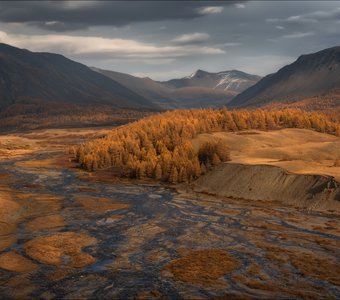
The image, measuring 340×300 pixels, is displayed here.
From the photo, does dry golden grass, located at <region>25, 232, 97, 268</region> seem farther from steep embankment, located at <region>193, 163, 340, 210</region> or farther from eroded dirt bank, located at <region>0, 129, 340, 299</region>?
steep embankment, located at <region>193, 163, 340, 210</region>

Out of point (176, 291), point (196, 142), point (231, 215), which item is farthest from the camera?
point (196, 142)

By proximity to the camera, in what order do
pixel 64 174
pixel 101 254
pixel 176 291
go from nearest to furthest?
pixel 176 291 < pixel 101 254 < pixel 64 174

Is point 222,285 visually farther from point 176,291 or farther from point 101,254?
point 101,254

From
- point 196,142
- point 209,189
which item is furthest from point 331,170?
point 196,142

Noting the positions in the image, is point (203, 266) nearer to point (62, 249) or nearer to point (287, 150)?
point (62, 249)

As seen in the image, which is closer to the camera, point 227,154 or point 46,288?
point 46,288

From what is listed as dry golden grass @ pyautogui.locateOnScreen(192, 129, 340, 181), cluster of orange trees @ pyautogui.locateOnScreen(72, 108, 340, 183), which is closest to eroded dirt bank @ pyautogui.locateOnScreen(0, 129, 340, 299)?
dry golden grass @ pyautogui.locateOnScreen(192, 129, 340, 181)

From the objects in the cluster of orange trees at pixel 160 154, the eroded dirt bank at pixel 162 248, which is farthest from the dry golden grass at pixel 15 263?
the cluster of orange trees at pixel 160 154
